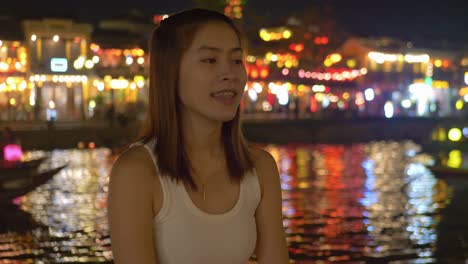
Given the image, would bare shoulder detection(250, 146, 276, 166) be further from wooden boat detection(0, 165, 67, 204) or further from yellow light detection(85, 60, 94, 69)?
yellow light detection(85, 60, 94, 69)

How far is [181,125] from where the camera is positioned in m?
2.58

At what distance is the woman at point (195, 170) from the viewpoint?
236 centimetres

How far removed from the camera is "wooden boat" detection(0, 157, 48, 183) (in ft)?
58.0

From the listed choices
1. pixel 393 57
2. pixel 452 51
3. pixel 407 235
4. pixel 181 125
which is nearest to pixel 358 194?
pixel 407 235

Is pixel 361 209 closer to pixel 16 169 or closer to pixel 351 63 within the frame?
pixel 16 169

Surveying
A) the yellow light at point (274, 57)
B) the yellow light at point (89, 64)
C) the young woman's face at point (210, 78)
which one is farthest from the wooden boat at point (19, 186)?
the yellow light at point (274, 57)

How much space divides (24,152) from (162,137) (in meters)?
32.3

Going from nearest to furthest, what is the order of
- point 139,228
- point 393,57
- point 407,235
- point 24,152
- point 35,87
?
1. point 139,228
2. point 407,235
3. point 24,152
4. point 35,87
5. point 393,57

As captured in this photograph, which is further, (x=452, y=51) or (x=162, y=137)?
(x=452, y=51)

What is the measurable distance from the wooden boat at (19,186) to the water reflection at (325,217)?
21cm

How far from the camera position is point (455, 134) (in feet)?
89.9

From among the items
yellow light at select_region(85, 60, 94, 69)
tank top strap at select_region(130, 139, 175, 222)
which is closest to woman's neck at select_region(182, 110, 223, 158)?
tank top strap at select_region(130, 139, 175, 222)

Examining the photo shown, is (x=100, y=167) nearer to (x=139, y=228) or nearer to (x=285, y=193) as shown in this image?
(x=285, y=193)

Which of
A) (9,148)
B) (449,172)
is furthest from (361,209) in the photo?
(9,148)
